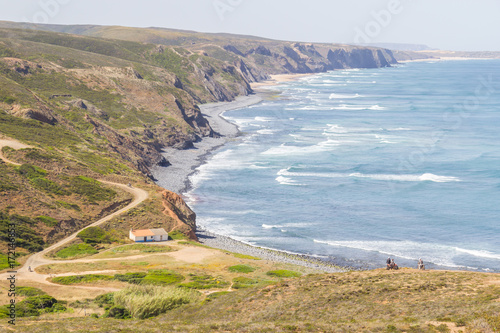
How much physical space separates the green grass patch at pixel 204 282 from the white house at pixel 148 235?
12.0 metres

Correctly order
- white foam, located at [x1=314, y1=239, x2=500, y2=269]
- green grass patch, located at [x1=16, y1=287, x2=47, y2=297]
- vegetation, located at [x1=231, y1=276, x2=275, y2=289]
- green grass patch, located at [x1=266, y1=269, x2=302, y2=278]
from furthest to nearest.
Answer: white foam, located at [x1=314, y1=239, x2=500, y2=269] → green grass patch, located at [x1=266, y1=269, x2=302, y2=278] → vegetation, located at [x1=231, y1=276, x2=275, y2=289] → green grass patch, located at [x1=16, y1=287, x2=47, y2=297]

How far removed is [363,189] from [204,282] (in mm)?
45965

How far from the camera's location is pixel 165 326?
2384 centimetres

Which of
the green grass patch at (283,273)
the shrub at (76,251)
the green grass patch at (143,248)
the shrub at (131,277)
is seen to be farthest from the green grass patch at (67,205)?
the green grass patch at (283,273)

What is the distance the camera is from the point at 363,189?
77125 millimetres

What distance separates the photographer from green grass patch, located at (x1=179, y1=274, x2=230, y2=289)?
35291mm

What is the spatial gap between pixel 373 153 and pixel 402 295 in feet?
244

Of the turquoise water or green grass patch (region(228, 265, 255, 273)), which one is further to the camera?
the turquoise water

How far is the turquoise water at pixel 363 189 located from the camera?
57062 mm

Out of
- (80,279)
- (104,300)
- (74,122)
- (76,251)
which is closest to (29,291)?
(80,279)

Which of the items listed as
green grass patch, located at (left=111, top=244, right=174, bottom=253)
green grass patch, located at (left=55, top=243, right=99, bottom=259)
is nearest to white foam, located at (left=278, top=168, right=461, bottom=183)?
green grass patch, located at (left=111, top=244, right=174, bottom=253)

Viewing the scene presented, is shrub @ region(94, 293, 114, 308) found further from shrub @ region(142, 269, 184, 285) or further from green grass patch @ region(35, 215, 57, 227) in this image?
green grass patch @ region(35, 215, 57, 227)

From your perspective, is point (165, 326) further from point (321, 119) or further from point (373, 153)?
point (321, 119)

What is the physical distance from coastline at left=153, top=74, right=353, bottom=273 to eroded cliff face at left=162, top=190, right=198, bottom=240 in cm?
197
